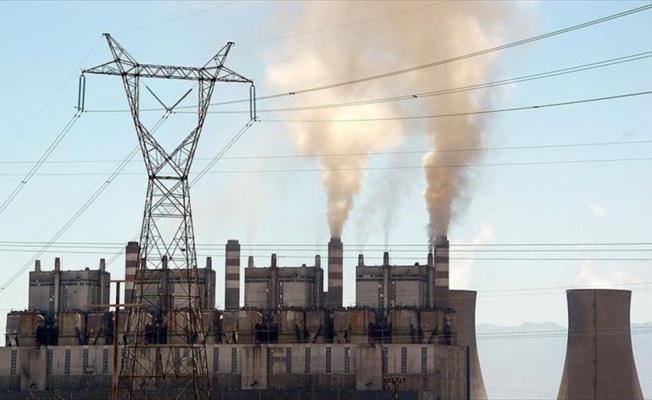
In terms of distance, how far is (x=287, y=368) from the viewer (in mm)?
91562

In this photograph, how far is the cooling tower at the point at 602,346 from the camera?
317 ft

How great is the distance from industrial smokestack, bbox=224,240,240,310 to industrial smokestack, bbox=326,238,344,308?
7062mm

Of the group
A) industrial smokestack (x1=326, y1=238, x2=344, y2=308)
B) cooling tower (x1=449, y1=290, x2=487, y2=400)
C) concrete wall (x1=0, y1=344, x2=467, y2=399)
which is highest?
industrial smokestack (x1=326, y1=238, x2=344, y2=308)

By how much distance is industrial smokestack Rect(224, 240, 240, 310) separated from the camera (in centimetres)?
9975

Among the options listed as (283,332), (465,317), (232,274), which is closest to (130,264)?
(232,274)

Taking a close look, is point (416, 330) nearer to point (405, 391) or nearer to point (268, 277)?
point (405, 391)

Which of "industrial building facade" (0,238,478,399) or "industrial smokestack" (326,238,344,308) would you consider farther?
"industrial smokestack" (326,238,344,308)

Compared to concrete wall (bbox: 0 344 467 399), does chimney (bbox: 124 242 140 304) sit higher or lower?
higher

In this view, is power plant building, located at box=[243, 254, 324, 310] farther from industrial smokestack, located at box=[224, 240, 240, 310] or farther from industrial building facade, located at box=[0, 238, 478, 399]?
industrial smokestack, located at box=[224, 240, 240, 310]

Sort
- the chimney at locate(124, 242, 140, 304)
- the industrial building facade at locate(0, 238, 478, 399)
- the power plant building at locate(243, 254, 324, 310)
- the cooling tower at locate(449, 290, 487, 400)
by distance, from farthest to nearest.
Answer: the cooling tower at locate(449, 290, 487, 400) → the chimney at locate(124, 242, 140, 304) → the power plant building at locate(243, 254, 324, 310) → the industrial building facade at locate(0, 238, 478, 399)

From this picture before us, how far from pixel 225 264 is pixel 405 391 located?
19367 mm

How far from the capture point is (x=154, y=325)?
94188 millimetres

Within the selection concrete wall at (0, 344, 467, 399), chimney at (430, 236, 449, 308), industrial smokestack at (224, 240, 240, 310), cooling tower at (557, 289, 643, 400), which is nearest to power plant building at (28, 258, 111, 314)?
concrete wall at (0, 344, 467, 399)

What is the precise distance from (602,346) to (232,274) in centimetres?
2669
